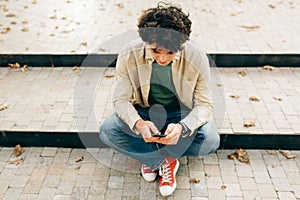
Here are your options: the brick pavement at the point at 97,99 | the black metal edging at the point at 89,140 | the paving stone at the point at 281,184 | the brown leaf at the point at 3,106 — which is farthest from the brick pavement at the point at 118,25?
the paving stone at the point at 281,184

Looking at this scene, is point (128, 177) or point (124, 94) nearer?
point (124, 94)

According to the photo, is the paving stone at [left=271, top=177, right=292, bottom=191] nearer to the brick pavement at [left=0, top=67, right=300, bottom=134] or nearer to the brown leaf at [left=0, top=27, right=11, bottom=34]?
the brick pavement at [left=0, top=67, right=300, bottom=134]

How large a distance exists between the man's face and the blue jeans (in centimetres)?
53

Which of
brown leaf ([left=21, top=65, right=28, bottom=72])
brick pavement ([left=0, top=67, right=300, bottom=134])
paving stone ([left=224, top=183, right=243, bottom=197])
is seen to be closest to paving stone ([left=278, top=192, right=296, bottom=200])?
paving stone ([left=224, top=183, right=243, bottom=197])

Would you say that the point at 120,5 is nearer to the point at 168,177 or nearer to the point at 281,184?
the point at 168,177

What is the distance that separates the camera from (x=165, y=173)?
250 cm

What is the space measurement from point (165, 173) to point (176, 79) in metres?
0.84

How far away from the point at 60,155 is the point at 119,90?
1078mm

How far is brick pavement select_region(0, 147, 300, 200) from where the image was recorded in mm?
2494

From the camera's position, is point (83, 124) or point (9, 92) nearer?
point (83, 124)

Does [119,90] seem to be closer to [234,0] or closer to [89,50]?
[89,50]

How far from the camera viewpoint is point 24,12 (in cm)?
529

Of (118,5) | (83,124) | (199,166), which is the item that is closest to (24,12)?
(118,5)

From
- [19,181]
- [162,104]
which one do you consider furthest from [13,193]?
[162,104]
